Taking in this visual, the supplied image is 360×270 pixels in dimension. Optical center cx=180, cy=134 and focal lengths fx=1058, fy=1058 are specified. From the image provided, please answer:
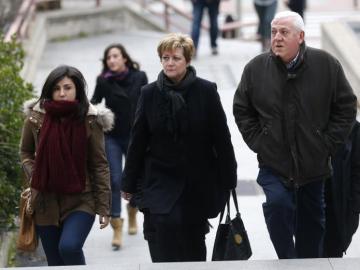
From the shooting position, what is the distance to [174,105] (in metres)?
6.36

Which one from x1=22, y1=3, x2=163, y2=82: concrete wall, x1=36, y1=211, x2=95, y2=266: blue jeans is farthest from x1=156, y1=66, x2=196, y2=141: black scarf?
x1=22, y1=3, x2=163, y2=82: concrete wall

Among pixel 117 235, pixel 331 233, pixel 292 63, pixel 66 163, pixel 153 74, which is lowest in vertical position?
pixel 117 235

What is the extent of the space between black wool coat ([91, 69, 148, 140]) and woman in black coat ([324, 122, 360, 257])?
246 cm

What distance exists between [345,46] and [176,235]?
238 inches

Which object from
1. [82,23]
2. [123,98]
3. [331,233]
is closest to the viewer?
[331,233]

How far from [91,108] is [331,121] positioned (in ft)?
4.88

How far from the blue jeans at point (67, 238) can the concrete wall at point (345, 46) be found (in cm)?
441

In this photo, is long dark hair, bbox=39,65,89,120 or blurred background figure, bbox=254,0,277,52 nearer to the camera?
long dark hair, bbox=39,65,89,120

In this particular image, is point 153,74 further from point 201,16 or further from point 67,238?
point 67,238

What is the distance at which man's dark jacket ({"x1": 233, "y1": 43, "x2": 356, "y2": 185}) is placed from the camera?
20.8 ft

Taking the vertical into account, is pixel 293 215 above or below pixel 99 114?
below

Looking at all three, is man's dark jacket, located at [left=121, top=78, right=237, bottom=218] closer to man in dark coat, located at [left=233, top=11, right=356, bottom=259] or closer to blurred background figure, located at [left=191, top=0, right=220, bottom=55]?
man in dark coat, located at [left=233, top=11, right=356, bottom=259]

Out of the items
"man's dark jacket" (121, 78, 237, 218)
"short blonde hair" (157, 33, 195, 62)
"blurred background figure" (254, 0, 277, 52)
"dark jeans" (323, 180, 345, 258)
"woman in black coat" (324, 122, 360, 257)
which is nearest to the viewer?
"short blonde hair" (157, 33, 195, 62)

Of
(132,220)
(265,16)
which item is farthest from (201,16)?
(132,220)
